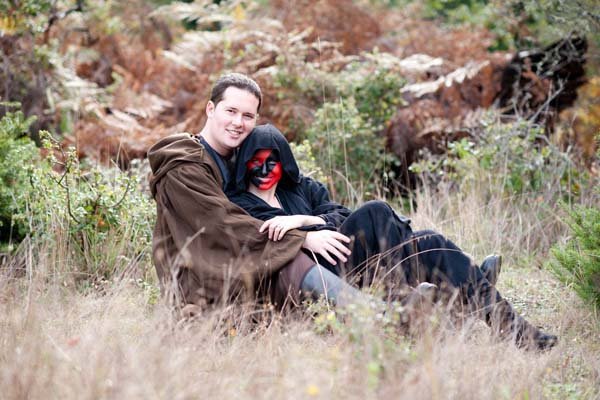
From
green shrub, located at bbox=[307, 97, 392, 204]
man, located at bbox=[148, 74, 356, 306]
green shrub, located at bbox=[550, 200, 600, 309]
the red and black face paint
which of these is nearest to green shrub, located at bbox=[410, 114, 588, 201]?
green shrub, located at bbox=[307, 97, 392, 204]

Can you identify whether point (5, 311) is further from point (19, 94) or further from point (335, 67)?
point (335, 67)

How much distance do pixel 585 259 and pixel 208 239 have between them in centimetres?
212

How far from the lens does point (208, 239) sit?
4.12m

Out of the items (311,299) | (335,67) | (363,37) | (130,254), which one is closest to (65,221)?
(130,254)

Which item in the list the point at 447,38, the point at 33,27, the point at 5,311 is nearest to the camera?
the point at 5,311

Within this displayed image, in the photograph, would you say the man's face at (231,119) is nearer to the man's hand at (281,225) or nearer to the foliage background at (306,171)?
the man's hand at (281,225)

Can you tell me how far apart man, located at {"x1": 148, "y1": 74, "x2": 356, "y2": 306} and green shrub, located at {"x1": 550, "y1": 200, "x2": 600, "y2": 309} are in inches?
52.4

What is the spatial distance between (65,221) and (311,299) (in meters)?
2.09

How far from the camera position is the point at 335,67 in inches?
328

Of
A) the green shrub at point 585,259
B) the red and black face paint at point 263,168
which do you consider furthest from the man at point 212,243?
the green shrub at point 585,259

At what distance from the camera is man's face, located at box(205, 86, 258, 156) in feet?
14.3

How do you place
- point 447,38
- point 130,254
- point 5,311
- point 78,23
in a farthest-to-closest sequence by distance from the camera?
point 78,23 < point 447,38 < point 130,254 < point 5,311

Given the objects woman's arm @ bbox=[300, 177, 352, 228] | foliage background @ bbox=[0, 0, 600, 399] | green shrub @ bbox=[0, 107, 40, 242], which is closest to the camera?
foliage background @ bbox=[0, 0, 600, 399]

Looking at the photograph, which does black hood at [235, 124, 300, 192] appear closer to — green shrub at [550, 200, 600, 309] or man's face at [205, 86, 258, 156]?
man's face at [205, 86, 258, 156]
